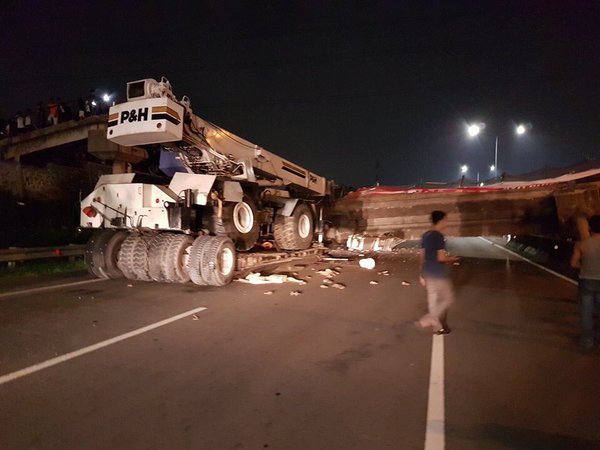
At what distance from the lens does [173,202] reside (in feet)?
29.3

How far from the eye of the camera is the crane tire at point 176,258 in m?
9.02

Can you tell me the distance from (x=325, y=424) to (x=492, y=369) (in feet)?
7.20

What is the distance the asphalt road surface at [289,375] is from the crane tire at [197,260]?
2.76ft

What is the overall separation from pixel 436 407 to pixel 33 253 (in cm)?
1149

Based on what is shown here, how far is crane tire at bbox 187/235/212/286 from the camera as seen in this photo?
8.83 meters

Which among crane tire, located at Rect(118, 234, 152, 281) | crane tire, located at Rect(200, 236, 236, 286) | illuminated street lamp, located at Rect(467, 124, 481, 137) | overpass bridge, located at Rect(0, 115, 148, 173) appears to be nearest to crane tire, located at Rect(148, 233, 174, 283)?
crane tire, located at Rect(118, 234, 152, 281)

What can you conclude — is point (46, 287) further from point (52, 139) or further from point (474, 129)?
point (474, 129)

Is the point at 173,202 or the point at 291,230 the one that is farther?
the point at 291,230

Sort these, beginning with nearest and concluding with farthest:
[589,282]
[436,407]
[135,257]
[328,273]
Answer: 1. [436,407]
2. [589,282]
3. [135,257]
4. [328,273]

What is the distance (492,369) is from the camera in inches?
185

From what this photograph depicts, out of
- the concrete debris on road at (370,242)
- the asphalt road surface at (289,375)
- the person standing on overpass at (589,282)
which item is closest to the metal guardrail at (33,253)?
the asphalt road surface at (289,375)

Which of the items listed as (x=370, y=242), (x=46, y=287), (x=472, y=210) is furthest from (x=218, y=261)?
(x=472, y=210)

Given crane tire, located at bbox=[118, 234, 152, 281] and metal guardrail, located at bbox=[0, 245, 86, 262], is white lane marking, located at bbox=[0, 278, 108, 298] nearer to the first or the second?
crane tire, located at bbox=[118, 234, 152, 281]

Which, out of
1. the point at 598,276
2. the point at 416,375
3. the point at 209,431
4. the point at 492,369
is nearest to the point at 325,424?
the point at 209,431
